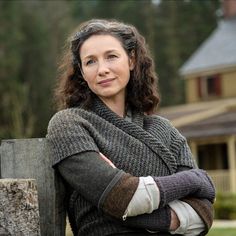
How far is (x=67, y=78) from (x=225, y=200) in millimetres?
16345

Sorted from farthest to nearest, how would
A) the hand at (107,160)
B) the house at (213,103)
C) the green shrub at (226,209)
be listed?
the house at (213,103), the green shrub at (226,209), the hand at (107,160)

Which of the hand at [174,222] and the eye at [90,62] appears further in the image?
the eye at [90,62]

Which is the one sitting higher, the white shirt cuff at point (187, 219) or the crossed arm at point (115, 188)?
the crossed arm at point (115, 188)

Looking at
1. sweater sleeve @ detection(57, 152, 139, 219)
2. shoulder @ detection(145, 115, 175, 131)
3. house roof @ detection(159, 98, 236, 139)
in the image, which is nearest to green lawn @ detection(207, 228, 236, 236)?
shoulder @ detection(145, 115, 175, 131)

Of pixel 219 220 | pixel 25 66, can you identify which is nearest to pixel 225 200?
pixel 219 220

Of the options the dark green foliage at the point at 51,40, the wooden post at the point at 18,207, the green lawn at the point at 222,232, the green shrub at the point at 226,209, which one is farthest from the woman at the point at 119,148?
the dark green foliage at the point at 51,40

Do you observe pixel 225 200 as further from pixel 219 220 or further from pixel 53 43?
pixel 53 43

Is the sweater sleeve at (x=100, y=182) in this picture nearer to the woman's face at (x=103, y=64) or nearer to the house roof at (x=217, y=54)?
the woman's face at (x=103, y=64)

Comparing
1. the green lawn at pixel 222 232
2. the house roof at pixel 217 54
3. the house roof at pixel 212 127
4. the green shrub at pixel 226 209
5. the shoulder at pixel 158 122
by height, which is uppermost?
the shoulder at pixel 158 122

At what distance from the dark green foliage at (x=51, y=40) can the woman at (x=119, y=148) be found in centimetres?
3659

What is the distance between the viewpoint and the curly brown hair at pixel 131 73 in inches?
109

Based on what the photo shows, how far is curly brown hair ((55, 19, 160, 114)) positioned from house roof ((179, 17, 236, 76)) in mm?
29141

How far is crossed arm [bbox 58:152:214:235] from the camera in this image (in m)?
2.47

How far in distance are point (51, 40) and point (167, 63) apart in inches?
297
